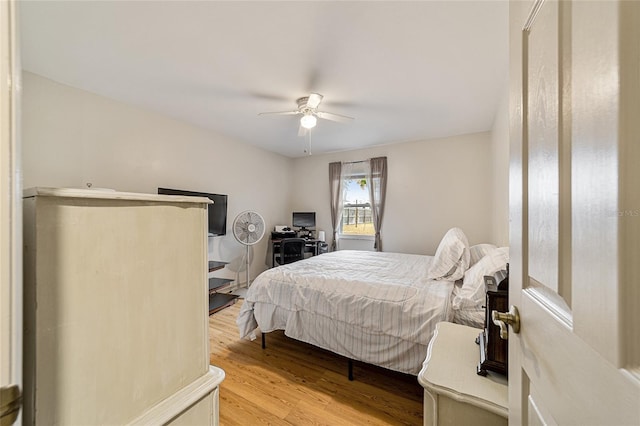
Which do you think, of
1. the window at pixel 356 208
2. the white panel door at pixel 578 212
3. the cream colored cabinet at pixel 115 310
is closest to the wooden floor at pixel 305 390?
the cream colored cabinet at pixel 115 310

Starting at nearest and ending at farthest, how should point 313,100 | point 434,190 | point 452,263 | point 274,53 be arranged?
1. point 274,53
2. point 452,263
3. point 313,100
4. point 434,190

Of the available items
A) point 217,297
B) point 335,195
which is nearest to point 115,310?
point 217,297

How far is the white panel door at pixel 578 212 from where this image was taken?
0.30 metres

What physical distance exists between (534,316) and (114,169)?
3.43 metres

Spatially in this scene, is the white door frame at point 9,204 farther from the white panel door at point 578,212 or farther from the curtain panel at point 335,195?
the curtain panel at point 335,195

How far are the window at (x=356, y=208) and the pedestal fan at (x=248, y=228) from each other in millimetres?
1770

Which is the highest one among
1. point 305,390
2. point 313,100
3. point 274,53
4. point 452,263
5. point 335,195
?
point 274,53

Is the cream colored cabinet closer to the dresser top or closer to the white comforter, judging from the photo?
the dresser top

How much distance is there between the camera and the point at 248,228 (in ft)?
12.0

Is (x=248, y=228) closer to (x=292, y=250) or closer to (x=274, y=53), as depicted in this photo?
(x=292, y=250)

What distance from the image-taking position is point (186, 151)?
3.29 m

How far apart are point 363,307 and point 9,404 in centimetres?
169

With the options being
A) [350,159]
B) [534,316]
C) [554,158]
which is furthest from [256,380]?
[350,159]

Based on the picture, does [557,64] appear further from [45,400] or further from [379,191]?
[379,191]
